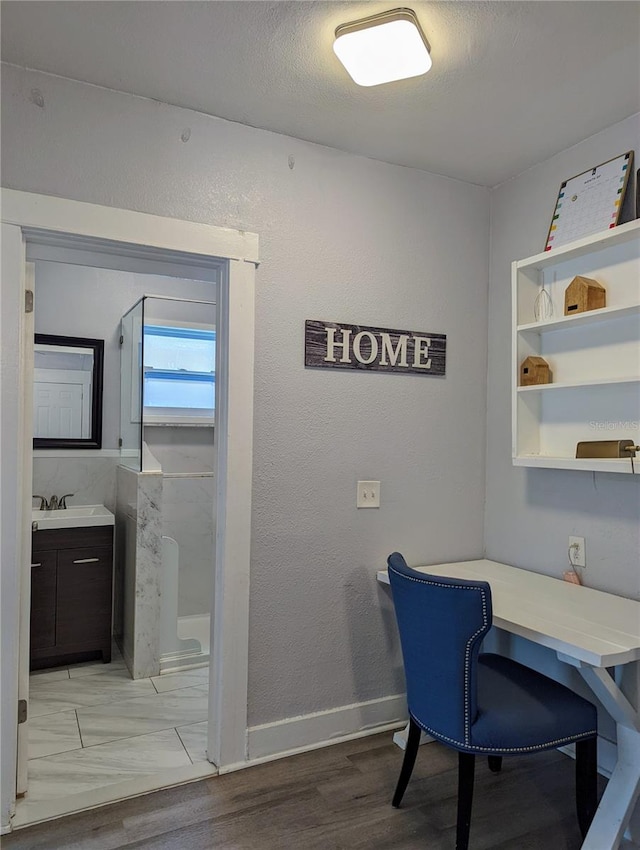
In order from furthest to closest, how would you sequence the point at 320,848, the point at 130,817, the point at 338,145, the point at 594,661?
the point at 338,145 < the point at 130,817 < the point at 320,848 < the point at 594,661

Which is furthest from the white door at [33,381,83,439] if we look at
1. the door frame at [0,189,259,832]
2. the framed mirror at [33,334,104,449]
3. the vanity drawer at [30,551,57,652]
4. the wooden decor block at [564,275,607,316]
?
the wooden decor block at [564,275,607,316]

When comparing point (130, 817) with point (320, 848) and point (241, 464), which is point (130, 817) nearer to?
point (320, 848)

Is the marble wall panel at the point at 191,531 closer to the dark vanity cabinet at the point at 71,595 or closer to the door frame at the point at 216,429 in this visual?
the dark vanity cabinet at the point at 71,595

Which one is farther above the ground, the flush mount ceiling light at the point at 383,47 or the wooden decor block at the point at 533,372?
the flush mount ceiling light at the point at 383,47

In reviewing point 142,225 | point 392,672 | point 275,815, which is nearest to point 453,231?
point 142,225

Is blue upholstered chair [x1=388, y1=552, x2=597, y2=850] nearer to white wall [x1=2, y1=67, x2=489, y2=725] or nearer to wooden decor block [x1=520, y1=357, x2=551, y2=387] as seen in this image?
white wall [x1=2, y1=67, x2=489, y2=725]

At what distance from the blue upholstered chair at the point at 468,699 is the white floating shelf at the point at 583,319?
1.09m

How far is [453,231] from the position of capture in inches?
109

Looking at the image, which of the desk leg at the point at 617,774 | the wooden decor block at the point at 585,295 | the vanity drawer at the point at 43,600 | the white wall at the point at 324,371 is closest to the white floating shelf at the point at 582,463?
the white wall at the point at 324,371

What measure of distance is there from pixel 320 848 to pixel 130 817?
0.64 metres

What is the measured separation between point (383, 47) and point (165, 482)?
2.75 m

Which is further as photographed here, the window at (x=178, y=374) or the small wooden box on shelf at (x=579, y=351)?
the window at (x=178, y=374)

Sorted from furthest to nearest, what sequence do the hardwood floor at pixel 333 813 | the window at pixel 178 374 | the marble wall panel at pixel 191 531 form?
the marble wall panel at pixel 191 531
the window at pixel 178 374
the hardwood floor at pixel 333 813

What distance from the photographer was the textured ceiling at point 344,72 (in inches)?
65.4
